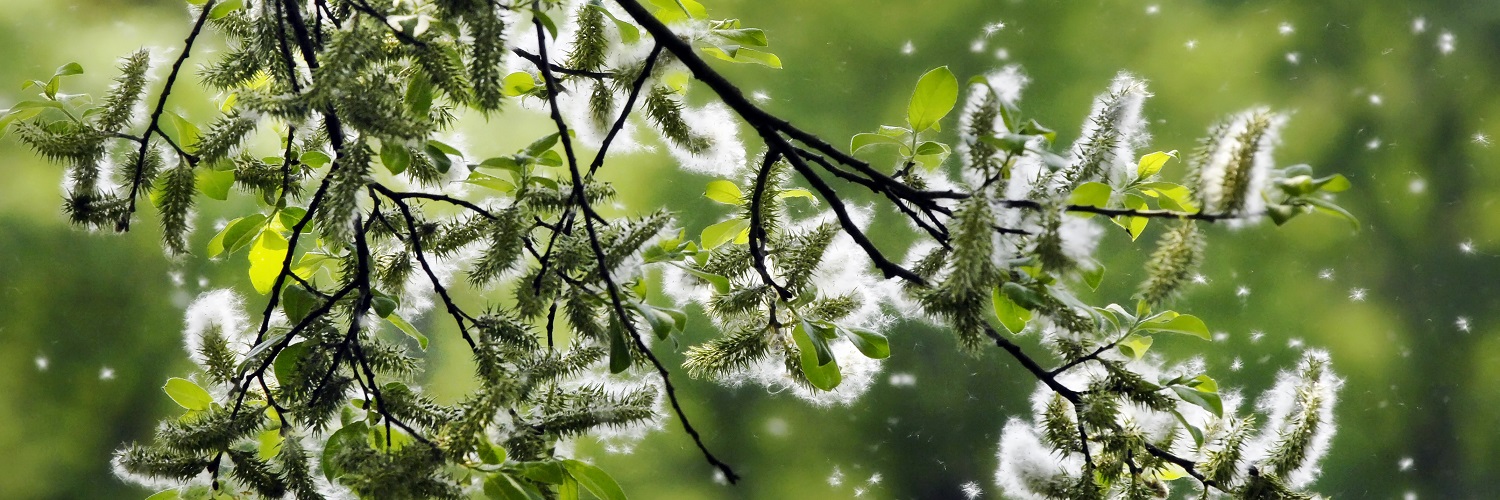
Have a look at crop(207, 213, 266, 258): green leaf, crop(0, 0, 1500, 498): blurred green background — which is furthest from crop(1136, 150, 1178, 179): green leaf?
crop(0, 0, 1500, 498): blurred green background

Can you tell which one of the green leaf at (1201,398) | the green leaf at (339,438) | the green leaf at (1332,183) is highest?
the green leaf at (1201,398)

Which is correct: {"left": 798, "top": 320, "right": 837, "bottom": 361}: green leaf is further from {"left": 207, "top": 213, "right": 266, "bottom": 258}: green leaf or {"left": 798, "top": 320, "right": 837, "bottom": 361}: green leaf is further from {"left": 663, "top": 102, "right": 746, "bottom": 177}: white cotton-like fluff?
{"left": 207, "top": 213, "right": 266, "bottom": 258}: green leaf

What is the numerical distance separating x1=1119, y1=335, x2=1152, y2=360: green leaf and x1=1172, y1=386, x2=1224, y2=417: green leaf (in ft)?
0.11

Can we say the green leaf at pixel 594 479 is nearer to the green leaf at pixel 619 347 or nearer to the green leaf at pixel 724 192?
the green leaf at pixel 619 347

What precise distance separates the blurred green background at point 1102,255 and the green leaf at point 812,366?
0.71m

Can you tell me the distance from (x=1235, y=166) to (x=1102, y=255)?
0.86 meters

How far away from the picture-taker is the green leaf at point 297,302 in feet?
1.40

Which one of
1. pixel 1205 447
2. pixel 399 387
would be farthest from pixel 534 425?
pixel 1205 447

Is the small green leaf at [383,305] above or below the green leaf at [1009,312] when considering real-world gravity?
above

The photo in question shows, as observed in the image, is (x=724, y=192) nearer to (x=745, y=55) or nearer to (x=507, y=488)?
(x=745, y=55)

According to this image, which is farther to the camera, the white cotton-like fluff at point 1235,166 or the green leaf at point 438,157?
the green leaf at point 438,157

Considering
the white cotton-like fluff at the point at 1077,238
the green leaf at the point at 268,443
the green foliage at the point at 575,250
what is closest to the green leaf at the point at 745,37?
the green foliage at the point at 575,250

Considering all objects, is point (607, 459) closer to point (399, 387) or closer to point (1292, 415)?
point (399, 387)

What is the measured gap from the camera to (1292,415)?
424 millimetres
